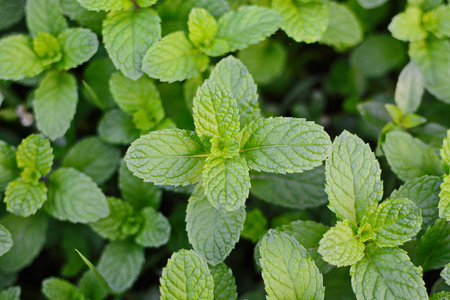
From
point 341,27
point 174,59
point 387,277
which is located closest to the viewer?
point 387,277

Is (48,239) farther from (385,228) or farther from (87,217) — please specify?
(385,228)

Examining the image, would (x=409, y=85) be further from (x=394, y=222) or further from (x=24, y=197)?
(x=24, y=197)

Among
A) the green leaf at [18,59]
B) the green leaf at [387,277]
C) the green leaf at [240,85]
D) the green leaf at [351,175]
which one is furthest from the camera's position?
the green leaf at [18,59]

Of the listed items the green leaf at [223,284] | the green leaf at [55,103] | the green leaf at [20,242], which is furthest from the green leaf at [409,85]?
the green leaf at [20,242]

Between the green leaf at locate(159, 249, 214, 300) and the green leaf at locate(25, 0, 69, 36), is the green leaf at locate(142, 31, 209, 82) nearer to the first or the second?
the green leaf at locate(25, 0, 69, 36)

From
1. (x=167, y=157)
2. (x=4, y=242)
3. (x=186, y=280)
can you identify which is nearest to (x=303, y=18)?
(x=167, y=157)

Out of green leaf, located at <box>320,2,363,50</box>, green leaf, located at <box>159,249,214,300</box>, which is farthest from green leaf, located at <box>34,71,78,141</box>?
green leaf, located at <box>320,2,363,50</box>

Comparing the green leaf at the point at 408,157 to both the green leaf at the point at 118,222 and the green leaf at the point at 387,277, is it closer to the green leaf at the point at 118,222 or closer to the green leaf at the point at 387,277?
the green leaf at the point at 387,277
